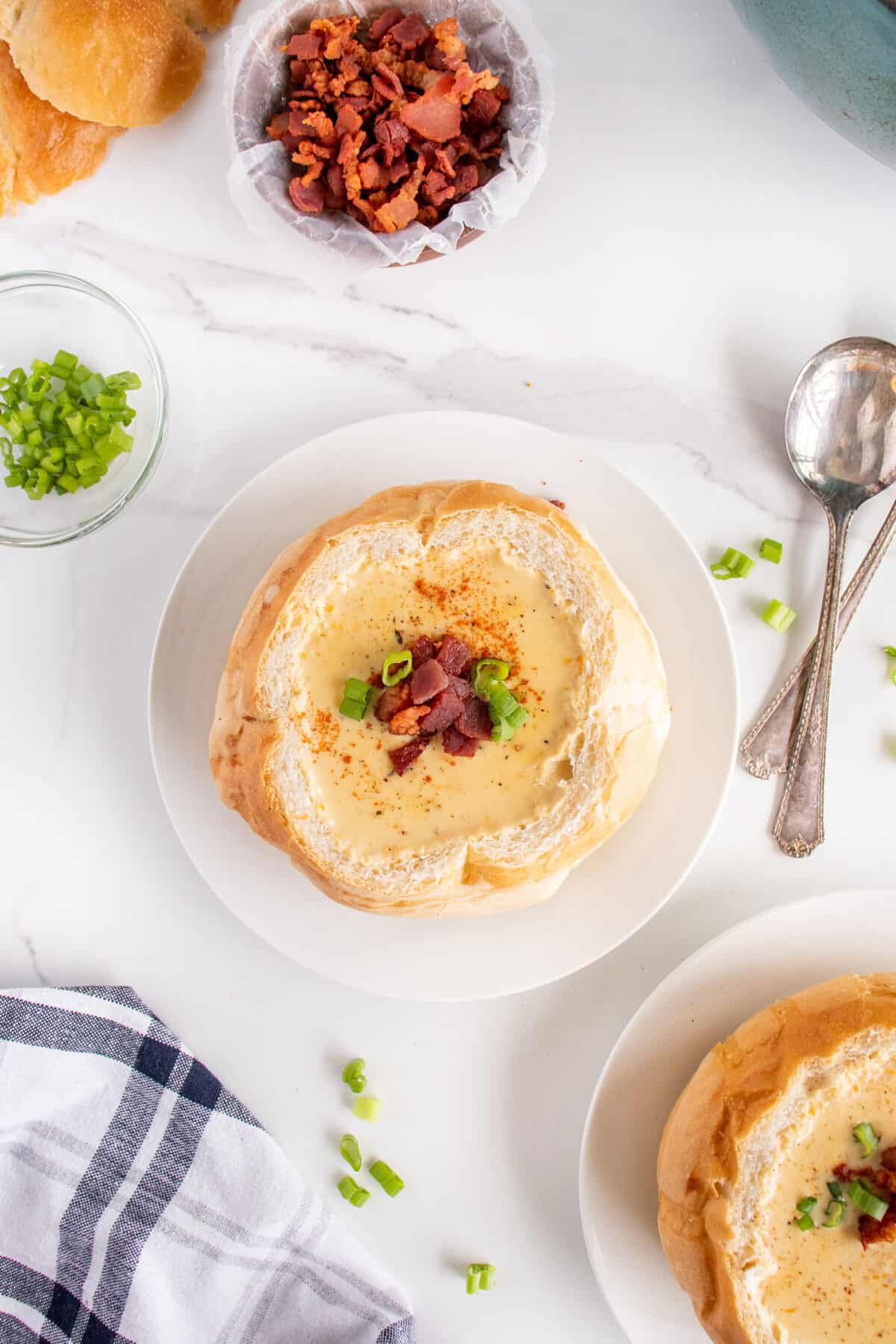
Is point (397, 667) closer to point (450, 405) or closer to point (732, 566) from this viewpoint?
point (450, 405)

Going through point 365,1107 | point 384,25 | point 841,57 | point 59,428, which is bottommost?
point 365,1107

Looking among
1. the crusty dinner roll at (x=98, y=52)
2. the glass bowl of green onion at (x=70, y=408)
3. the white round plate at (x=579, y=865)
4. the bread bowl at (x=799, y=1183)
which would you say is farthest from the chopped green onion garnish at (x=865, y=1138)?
the crusty dinner roll at (x=98, y=52)

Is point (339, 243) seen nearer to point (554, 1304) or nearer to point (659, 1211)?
point (659, 1211)

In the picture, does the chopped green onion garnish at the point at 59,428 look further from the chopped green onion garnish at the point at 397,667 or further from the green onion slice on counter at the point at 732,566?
the green onion slice on counter at the point at 732,566

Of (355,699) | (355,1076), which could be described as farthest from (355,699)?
(355,1076)

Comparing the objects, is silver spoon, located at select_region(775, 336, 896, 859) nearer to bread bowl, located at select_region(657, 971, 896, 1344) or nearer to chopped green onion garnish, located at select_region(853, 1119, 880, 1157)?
bread bowl, located at select_region(657, 971, 896, 1344)

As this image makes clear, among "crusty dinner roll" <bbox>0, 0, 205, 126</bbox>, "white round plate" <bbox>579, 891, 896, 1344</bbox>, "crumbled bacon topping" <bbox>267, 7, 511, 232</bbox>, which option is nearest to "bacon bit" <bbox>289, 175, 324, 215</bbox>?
"crumbled bacon topping" <bbox>267, 7, 511, 232</bbox>
